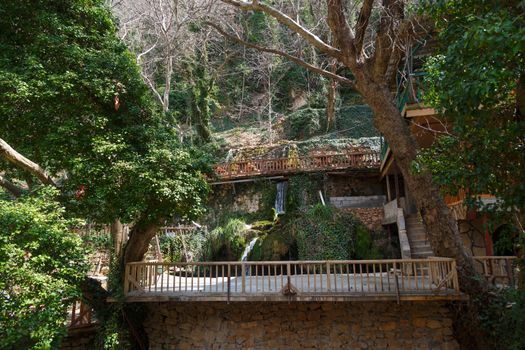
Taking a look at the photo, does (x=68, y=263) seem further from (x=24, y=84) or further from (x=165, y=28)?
(x=165, y=28)

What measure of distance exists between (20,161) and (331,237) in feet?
36.0

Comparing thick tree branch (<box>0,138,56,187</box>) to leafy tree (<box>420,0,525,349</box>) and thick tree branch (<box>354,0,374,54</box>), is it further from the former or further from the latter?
leafy tree (<box>420,0,525,349</box>)

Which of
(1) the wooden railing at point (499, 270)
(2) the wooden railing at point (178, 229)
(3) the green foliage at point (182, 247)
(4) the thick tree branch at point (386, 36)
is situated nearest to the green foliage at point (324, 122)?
(2) the wooden railing at point (178, 229)

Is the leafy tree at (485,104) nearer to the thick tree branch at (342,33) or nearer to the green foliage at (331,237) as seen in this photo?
the thick tree branch at (342,33)

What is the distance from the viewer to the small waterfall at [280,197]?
17953mm

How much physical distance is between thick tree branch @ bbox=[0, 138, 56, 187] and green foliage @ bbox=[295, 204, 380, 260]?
952 cm

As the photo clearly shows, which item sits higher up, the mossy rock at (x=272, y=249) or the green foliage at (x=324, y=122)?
the green foliage at (x=324, y=122)

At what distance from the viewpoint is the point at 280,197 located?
18.5 meters

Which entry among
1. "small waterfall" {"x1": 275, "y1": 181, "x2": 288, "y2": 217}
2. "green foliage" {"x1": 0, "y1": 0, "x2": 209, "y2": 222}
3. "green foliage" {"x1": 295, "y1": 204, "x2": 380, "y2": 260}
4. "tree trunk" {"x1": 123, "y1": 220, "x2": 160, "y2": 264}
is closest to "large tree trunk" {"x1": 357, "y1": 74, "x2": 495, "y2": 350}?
"green foliage" {"x1": 0, "y1": 0, "x2": 209, "y2": 222}

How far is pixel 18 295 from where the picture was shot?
6.50 metres

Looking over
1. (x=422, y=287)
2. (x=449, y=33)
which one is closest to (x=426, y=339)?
(x=422, y=287)

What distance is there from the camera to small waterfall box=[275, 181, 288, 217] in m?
18.0

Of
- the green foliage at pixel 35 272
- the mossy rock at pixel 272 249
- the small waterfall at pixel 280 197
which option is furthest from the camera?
the small waterfall at pixel 280 197

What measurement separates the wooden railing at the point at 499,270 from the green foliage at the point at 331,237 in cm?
586
